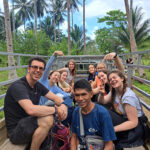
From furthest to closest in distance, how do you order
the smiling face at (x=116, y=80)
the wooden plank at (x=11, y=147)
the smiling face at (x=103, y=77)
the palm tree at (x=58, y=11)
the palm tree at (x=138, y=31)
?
the palm tree at (x=58, y=11) < the palm tree at (x=138, y=31) < the smiling face at (x=103, y=77) < the smiling face at (x=116, y=80) < the wooden plank at (x=11, y=147)

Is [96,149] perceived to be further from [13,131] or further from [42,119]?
[13,131]

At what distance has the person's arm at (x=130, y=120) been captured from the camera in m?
1.86

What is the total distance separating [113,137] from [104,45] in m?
19.3

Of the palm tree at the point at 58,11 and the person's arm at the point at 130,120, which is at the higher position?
the palm tree at the point at 58,11

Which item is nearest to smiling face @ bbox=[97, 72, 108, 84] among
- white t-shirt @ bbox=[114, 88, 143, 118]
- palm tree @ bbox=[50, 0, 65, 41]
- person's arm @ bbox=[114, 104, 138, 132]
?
white t-shirt @ bbox=[114, 88, 143, 118]

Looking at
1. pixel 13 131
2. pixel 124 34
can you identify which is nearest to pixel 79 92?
pixel 13 131

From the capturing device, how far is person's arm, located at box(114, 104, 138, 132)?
186 centimetres

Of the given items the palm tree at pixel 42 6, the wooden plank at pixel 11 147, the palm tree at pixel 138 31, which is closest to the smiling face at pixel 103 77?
the wooden plank at pixel 11 147

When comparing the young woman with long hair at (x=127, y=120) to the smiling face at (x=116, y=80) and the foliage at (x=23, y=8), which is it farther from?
the foliage at (x=23, y=8)

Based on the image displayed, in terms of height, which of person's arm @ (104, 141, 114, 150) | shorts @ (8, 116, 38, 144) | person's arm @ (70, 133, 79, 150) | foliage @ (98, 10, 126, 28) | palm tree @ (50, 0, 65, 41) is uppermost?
palm tree @ (50, 0, 65, 41)

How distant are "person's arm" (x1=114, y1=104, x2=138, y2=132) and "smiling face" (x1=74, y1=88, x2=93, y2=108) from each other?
1.69ft

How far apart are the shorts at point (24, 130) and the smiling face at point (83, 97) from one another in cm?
57

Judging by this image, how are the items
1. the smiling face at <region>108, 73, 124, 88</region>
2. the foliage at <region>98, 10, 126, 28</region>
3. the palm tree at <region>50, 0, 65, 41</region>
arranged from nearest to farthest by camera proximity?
the smiling face at <region>108, 73, 124, 88</region>
the foliage at <region>98, 10, 126, 28</region>
the palm tree at <region>50, 0, 65, 41</region>

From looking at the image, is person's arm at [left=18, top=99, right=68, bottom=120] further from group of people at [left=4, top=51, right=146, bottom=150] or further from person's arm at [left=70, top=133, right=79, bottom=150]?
person's arm at [left=70, top=133, right=79, bottom=150]
